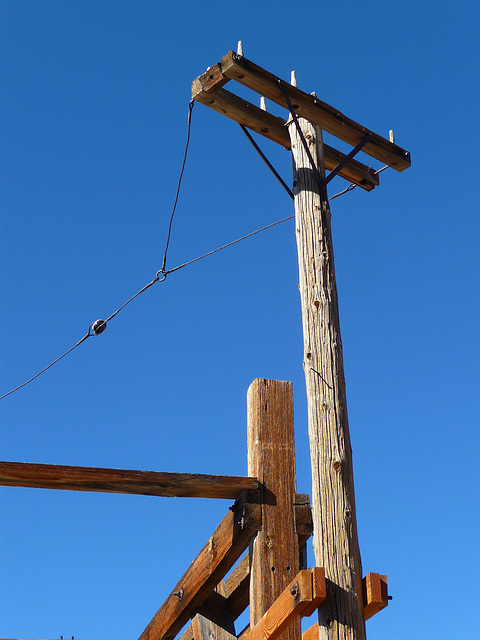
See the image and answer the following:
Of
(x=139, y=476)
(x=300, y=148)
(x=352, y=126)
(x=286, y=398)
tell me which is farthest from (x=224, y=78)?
(x=139, y=476)

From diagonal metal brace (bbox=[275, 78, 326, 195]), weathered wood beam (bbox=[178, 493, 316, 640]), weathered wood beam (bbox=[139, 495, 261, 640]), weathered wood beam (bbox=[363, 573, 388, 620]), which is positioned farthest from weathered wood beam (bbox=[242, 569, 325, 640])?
diagonal metal brace (bbox=[275, 78, 326, 195])

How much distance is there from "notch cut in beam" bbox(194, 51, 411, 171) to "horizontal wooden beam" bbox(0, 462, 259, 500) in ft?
8.49

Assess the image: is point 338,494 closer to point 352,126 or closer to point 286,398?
point 286,398

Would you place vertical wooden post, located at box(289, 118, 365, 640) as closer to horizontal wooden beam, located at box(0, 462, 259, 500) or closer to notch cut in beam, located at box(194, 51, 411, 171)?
notch cut in beam, located at box(194, 51, 411, 171)

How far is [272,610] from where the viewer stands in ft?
13.5

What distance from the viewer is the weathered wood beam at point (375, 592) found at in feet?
13.3

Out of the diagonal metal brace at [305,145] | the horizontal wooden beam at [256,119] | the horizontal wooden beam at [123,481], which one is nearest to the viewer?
the horizontal wooden beam at [123,481]

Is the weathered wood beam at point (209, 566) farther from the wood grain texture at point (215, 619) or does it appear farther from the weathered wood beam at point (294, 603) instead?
the weathered wood beam at point (294, 603)

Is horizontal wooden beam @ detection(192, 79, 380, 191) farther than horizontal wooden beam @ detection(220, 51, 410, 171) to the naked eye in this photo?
Yes

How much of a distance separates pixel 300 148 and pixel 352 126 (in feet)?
1.68

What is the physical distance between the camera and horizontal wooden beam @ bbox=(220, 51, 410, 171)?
5195 millimetres

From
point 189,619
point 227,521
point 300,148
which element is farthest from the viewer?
point 300,148

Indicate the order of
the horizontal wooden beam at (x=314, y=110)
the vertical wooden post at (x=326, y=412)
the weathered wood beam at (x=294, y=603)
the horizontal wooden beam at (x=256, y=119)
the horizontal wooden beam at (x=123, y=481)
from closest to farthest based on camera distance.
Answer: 1. the weathered wood beam at (x=294, y=603)
2. the vertical wooden post at (x=326, y=412)
3. the horizontal wooden beam at (x=123, y=481)
4. the horizontal wooden beam at (x=314, y=110)
5. the horizontal wooden beam at (x=256, y=119)

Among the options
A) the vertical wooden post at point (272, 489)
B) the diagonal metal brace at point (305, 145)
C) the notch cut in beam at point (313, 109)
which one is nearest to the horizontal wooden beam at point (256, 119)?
the notch cut in beam at point (313, 109)
